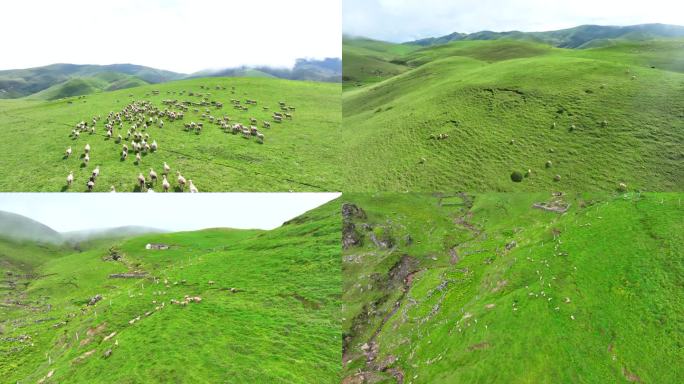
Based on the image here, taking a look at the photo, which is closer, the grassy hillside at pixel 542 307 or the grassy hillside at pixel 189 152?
the grassy hillside at pixel 542 307

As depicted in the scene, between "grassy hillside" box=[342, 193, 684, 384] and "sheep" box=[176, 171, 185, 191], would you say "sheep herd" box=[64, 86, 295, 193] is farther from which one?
"grassy hillside" box=[342, 193, 684, 384]

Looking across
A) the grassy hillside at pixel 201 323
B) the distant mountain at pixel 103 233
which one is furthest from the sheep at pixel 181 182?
the distant mountain at pixel 103 233

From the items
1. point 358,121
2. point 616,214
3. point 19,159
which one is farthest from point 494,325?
point 19,159

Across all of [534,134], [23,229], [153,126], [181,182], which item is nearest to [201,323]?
[181,182]

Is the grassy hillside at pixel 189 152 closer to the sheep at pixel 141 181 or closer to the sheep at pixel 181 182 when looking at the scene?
the sheep at pixel 141 181

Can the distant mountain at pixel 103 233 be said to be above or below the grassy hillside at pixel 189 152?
below

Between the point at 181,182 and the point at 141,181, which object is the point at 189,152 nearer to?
the point at 181,182

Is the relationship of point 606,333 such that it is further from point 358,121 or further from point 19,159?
point 19,159

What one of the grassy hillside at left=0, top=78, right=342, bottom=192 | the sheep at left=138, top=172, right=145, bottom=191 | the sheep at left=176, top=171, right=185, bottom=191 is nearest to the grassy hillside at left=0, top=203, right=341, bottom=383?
the sheep at left=176, top=171, right=185, bottom=191
